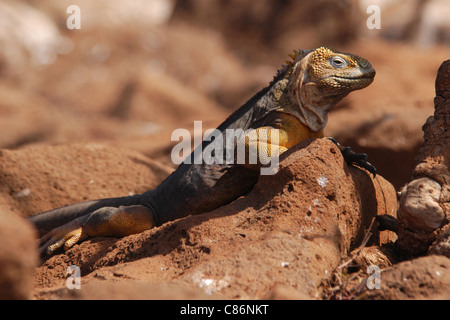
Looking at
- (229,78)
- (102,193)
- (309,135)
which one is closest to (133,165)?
(102,193)

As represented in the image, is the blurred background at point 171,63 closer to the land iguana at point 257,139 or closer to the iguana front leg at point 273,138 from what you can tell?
the land iguana at point 257,139

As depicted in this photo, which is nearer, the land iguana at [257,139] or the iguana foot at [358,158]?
the iguana foot at [358,158]

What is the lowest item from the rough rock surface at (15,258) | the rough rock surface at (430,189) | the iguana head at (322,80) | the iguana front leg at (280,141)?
the rough rock surface at (15,258)

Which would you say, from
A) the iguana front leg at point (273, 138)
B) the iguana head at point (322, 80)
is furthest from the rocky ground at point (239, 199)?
the iguana head at point (322, 80)

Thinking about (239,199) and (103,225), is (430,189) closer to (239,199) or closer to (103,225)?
(239,199)

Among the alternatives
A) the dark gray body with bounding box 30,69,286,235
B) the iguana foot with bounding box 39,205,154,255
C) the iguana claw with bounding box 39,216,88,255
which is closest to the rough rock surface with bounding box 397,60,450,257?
the dark gray body with bounding box 30,69,286,235

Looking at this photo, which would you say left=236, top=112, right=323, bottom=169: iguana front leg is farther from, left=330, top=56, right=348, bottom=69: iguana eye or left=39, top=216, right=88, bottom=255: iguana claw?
left=39, top=216, right=88, bottom=255: iguana claw

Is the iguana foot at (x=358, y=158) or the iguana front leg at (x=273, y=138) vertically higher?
→ the iguana front leg at (x=273, y=138)
